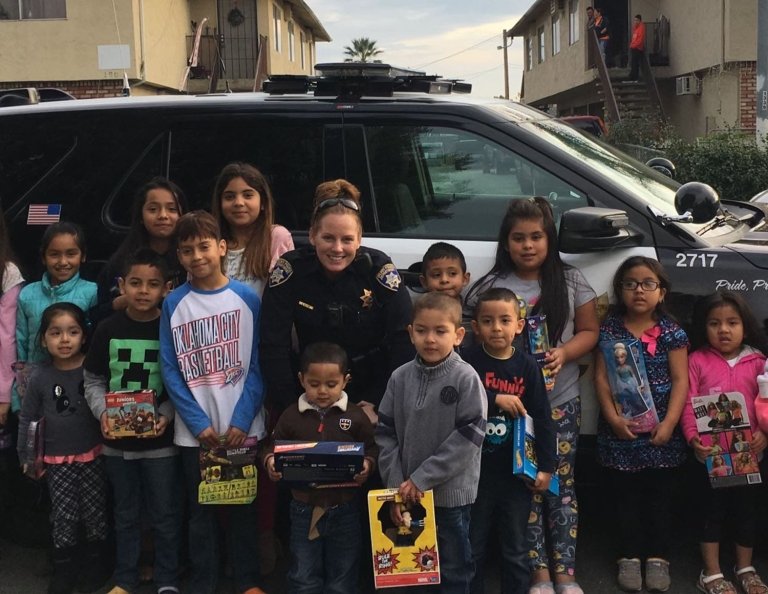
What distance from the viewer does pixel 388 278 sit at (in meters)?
3.50

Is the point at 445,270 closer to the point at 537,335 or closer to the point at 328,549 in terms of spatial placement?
the point at 537,335

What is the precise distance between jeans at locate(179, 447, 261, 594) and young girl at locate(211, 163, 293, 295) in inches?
30.8

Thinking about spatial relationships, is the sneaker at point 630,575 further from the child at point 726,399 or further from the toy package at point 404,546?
the toy package at point 404,546

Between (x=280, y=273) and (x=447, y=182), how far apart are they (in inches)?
36.2

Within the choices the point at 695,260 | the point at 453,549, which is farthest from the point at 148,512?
the point at 695,260

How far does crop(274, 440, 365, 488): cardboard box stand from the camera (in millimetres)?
3227

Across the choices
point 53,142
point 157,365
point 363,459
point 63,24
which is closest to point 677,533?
point 363,459

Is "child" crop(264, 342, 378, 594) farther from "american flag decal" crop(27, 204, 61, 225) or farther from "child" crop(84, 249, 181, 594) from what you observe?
"american flag decal" crop(27, 204, 61, 225)

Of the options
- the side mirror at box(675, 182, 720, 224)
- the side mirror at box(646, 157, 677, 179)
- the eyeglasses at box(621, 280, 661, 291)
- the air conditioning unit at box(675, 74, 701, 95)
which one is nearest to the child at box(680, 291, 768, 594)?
the eyeglasses at box(621, 280, 661, 291)

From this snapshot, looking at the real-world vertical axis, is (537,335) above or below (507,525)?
above

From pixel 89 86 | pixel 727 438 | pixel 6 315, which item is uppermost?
pixel 89 86

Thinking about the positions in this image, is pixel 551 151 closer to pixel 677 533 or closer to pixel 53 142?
pixel 677 533

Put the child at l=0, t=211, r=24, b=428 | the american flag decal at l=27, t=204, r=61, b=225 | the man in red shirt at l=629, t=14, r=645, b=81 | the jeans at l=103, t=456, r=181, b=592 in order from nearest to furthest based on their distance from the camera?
the jeans at l=103, t=456, r=181, b=592 < the child at l=0, t=211, r=24, b=428 < the american flag decal at l=27, t=204, r=61, b=225 < the man in red shirt at l=629, t=14, r=645, b=81

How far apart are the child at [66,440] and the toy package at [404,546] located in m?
1.41
